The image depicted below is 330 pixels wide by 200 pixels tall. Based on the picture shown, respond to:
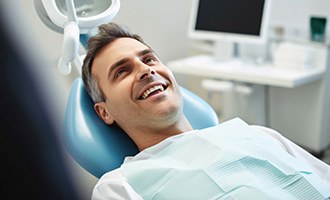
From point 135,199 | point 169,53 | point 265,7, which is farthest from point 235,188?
point 169,53

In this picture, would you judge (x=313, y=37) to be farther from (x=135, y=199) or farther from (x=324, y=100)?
(x=135, y=199)

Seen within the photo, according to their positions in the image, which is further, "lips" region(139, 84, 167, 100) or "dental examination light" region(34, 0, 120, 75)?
"lips" region(139, 84, 167, 100)

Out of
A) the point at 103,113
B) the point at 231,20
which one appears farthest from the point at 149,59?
the point at 231,20

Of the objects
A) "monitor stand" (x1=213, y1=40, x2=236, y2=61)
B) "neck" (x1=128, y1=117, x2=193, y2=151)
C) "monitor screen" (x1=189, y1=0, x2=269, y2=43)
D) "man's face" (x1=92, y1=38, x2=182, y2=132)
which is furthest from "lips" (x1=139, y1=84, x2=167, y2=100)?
"monitor stand" (x1=213, y1=40, x2=236, y2=61)

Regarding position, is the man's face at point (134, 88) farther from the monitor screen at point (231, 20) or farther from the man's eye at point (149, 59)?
the monitor screen at point (231, 20)

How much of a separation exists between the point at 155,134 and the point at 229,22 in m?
1.52

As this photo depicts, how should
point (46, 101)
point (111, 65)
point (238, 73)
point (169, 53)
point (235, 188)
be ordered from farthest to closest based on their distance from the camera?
point (169, 53) < point (238, 73) < point (111, 65) < point (235, 188) < point (46, 101)

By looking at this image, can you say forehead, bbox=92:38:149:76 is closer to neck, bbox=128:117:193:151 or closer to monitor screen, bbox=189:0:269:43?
neck, bbox=128:117:193:151

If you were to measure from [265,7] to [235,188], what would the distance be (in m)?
1.71

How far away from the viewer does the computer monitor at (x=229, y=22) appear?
104 inches

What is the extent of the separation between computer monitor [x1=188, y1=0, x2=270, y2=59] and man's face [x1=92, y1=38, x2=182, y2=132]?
4.33ft

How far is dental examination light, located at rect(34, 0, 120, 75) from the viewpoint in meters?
1.25

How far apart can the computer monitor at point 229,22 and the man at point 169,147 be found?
1.28 metres

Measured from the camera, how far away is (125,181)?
1.21 meters
